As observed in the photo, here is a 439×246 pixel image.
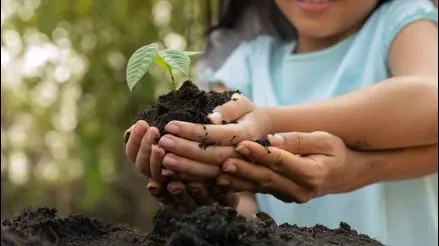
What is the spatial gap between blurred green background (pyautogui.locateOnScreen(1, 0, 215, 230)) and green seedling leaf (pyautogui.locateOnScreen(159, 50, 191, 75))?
95 centimetres

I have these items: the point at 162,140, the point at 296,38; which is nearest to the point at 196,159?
the point at 162,140

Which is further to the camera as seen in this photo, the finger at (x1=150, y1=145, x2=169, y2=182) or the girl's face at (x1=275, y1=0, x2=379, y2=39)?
the girl's face at (x1=275, y1=0, x2=379, y2=39)

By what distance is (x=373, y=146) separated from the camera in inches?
48.4

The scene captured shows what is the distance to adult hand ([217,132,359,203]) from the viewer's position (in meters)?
0.86

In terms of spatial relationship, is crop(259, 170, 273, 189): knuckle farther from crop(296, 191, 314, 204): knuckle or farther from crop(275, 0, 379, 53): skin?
crop(275, 0, 379, 53): skin

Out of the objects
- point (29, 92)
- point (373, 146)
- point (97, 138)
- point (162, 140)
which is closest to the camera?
point (162, 140)

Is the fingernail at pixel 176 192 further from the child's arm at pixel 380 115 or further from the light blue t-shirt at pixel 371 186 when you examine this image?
the light blue t-shirt at pixel 371 186

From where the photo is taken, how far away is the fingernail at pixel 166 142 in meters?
0.79

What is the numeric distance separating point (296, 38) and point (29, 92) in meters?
1.16

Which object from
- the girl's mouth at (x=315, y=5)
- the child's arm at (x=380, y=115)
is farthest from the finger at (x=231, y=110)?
the girl's mouth at (x=315, y=5)

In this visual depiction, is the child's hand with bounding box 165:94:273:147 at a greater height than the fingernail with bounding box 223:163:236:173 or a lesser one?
greater

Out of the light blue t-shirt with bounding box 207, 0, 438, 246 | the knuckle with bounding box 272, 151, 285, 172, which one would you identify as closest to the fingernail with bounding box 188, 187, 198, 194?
the knuckle with bounding box 272, 151, 285, 172

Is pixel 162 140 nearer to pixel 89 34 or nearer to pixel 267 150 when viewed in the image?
pixel 267 150

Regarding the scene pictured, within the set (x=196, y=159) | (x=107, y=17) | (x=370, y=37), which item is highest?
(x=107, y=17)
